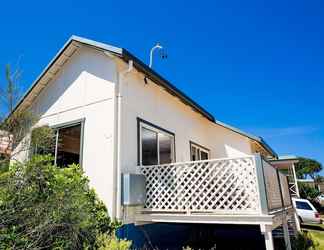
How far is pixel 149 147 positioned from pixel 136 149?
1.00 m

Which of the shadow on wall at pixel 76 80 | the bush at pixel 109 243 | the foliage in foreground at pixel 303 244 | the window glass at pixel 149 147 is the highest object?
the shadow on wall at pixel 76 80

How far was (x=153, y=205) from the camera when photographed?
23.4ft

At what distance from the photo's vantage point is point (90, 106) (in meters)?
7.85

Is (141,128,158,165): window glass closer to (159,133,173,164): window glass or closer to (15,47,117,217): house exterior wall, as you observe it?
(159,133,173,164): window glass

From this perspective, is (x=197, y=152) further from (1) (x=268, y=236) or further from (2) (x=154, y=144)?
(1) (x=268, y=236)

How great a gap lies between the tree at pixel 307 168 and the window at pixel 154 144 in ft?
180

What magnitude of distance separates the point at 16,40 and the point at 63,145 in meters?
3.77

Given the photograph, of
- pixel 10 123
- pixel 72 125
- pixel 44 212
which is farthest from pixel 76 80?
pixel 44 212

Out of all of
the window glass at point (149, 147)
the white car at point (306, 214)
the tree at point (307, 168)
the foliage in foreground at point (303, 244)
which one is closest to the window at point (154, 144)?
the window glass at point (149, 147)

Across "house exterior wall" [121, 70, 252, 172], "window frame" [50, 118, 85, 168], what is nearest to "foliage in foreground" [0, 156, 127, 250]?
"window frame" [50, 118, 85, 168]

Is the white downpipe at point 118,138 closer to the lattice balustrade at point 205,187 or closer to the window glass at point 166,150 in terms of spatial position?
the lattice balustrade at point 205,187

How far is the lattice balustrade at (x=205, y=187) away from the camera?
6070 millimetres

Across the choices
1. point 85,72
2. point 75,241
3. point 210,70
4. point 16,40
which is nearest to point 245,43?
point 210,70

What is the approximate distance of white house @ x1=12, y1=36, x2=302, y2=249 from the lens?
20.4 ft
